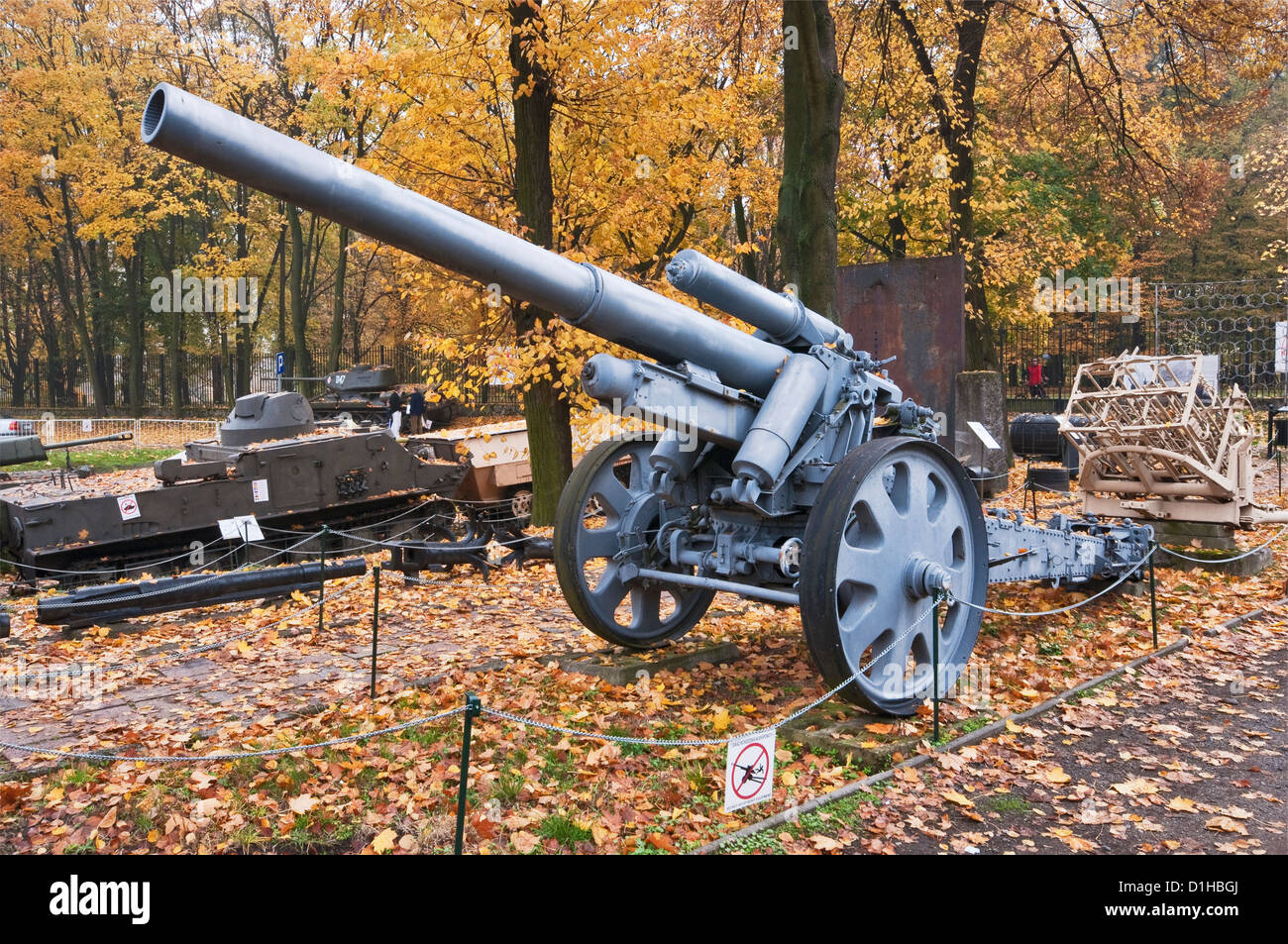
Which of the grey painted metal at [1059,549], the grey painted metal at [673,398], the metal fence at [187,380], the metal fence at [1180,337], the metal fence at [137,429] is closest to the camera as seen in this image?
the grey painted metal at [673,398]

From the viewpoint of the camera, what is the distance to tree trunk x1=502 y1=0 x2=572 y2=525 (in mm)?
12383

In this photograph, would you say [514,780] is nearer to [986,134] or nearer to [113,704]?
[113,704]

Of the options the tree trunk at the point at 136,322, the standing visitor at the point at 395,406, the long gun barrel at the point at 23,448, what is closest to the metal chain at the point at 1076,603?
the long gun barrel at the point at 23,448

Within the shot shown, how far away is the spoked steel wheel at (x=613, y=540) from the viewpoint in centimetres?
721

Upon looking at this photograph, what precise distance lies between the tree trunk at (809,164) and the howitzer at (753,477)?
3.09 m

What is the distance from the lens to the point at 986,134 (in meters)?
22.7

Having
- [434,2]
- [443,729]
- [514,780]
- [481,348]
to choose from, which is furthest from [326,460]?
[514,780]

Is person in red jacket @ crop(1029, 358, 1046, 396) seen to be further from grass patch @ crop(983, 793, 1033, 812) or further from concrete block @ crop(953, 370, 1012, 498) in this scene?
grass patch @ crop(983, 793, 1033, 812)

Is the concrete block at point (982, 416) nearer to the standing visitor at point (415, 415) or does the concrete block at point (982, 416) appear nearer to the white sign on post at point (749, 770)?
the white sign on post at point (749, 770)

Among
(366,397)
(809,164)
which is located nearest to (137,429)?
(366,397)

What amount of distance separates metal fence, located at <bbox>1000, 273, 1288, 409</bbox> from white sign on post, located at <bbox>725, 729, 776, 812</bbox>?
79.4ft

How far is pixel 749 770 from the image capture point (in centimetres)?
478

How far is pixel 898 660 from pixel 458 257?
10.9 feet

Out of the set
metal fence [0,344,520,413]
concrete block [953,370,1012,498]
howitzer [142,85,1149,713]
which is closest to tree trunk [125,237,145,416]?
metal fence [0,344,520,413]
